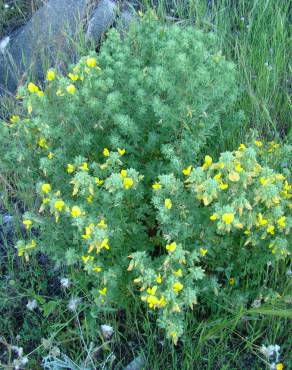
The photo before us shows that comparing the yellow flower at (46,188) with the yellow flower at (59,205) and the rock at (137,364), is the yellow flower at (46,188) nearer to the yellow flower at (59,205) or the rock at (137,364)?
the yellow flower at (59,205)

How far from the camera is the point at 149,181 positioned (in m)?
2.27

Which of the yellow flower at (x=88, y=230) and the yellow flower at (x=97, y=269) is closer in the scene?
the yellow flower at (x=88, y=230)

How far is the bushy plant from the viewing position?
1.82 m

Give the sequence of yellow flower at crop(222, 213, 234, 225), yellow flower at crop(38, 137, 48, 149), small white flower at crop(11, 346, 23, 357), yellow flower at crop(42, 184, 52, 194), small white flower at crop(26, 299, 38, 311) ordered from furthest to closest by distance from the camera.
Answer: small white flower at crop(26, 299, 38, 311) < yellow flower at crop(38, 137, 48, 149) < small white flower at crop(11, 346, 23, 357) < yellow flower at crop(42, 184, 52, 194) < yellow flower at crop(222, 213, 234, 225)

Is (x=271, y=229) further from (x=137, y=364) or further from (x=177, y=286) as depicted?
(x=137, y=364)

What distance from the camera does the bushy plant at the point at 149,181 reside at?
1823 mm

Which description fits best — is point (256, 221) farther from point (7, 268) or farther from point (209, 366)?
point (7, 268)

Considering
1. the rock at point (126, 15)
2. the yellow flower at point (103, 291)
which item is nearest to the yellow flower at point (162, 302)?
the yellow flower at point (103, 291)

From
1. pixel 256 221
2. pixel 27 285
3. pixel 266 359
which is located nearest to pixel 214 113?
pixel 256 221

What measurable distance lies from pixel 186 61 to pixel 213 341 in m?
1.23

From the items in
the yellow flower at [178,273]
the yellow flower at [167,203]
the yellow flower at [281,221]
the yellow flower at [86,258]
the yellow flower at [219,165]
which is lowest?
the yellow flower at [281,221]

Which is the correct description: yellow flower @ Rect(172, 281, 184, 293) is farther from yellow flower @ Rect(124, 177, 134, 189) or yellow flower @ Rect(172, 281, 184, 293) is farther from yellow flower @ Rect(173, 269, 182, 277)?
yellow flower @ Rect(124, 177, 134, 189)

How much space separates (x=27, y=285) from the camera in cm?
254

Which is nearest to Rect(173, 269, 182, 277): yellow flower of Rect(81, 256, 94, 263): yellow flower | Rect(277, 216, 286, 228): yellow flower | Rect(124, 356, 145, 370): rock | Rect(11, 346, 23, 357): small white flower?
Rect(81, 256, 94, 263): yellow flower
